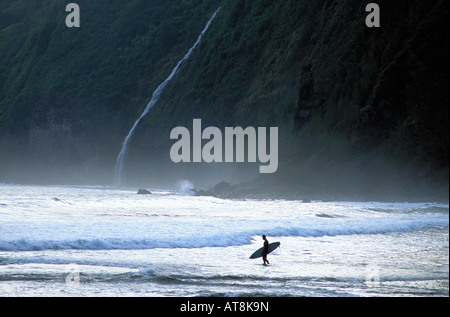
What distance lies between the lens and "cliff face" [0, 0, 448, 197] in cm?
4825

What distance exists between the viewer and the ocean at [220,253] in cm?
1561

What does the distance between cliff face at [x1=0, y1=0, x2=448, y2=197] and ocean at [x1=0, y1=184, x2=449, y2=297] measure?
9.46ft

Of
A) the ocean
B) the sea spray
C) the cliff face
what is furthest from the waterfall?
the ocean

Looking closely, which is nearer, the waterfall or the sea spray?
the sea spray

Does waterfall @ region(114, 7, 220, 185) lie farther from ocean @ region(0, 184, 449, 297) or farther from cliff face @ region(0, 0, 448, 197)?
ocean @ region(0, 184, 449, 297)

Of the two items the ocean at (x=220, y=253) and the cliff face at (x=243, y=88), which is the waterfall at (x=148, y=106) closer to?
the cliff face at (x=243, y=88)

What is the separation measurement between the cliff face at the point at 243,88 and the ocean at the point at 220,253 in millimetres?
2882

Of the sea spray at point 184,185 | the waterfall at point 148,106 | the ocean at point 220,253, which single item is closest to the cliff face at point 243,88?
the sea spray at point 184,185

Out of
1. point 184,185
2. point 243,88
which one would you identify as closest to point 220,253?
point 184,185

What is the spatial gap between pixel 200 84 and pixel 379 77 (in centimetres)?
3371

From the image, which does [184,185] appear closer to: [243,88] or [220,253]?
[243,88]

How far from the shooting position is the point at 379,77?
5244 cm

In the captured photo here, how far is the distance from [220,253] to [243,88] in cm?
5540
